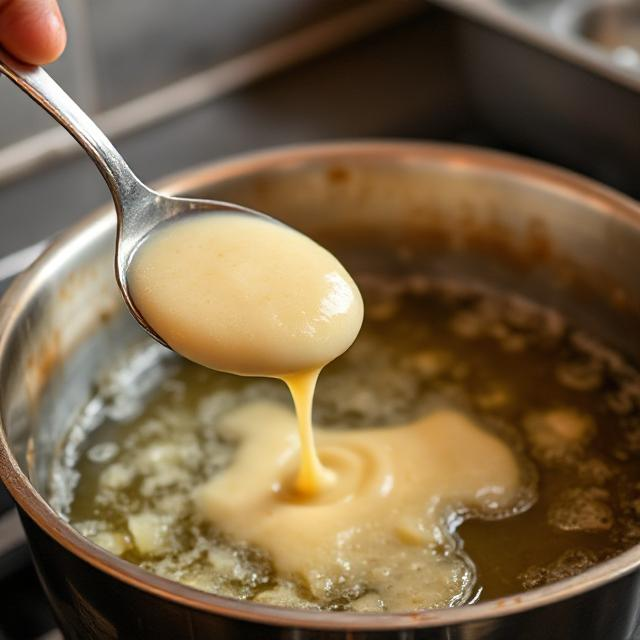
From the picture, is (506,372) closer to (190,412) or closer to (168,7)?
(190,412)

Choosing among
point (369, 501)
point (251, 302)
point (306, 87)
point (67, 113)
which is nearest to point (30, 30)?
point (67, 113)

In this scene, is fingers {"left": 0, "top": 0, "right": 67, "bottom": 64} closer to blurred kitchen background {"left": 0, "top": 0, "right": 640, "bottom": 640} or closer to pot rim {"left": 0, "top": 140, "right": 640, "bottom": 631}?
pot rim {"left": 0, "top": 140, "right": 640, "bottom": 631}

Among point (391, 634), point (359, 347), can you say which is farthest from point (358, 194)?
point (391, 634)

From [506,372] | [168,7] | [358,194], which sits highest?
[168,7]

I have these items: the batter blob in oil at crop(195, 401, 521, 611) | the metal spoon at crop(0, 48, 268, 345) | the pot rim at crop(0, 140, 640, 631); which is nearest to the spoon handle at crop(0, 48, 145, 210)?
the metal spoon at crop(0, 48, 268, 345)

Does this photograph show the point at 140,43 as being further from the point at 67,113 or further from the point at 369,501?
the point at 369,501

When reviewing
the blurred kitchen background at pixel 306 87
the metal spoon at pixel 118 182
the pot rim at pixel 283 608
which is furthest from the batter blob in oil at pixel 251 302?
the blurred kitchen background at pixel 306 87
